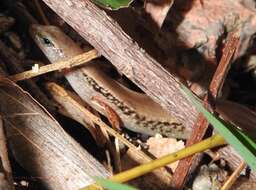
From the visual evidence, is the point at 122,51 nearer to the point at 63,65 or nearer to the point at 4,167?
the point at 63,65

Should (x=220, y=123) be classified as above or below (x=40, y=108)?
above

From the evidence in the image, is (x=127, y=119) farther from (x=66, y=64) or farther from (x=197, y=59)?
(x=197, y=59)

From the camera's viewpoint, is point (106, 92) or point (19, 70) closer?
point (19, 70)

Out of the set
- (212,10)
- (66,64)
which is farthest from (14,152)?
(212,10)

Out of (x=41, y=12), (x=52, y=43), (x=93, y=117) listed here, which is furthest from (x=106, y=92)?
(x=41, y=12)

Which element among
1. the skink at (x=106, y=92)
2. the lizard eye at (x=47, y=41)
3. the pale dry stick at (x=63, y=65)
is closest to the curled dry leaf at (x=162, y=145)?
the skink at (x=106, y=92)

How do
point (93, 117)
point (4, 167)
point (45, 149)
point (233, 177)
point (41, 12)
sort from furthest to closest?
point (41, 12)
point (93, 117)
point (233, 177)
point (45, 149)
point (4, 167)

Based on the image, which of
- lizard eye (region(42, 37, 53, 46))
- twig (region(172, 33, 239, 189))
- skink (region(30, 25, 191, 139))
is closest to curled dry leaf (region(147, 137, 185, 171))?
skink (region(30, 25, 191, 139))
